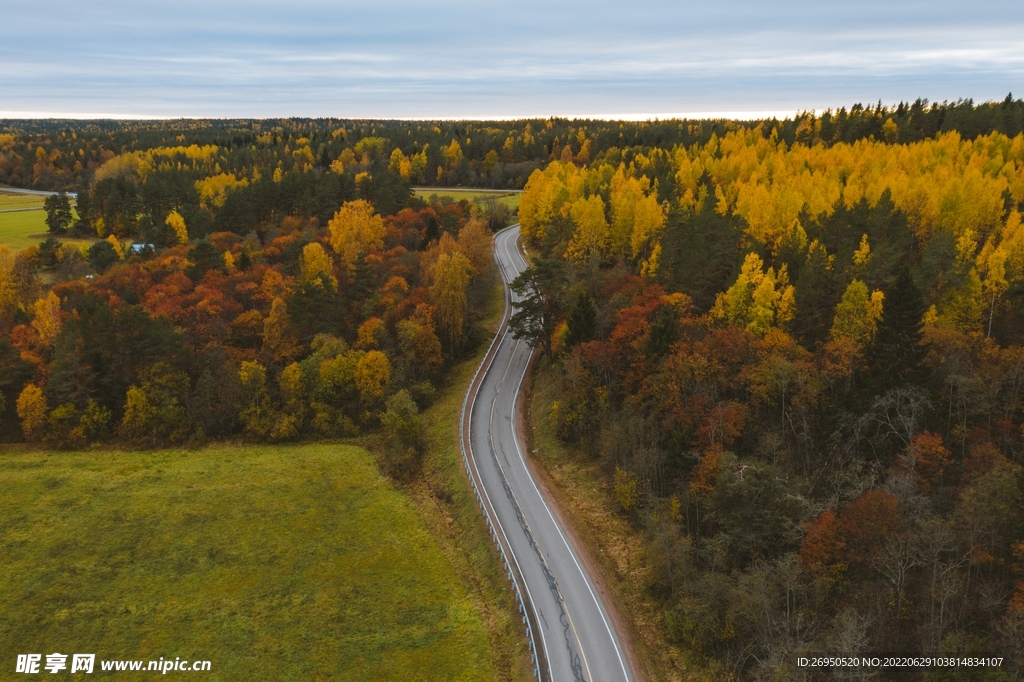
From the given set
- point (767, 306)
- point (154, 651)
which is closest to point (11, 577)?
point (154, 651)

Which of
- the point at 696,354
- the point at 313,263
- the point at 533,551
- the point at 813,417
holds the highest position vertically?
the point at 313,263

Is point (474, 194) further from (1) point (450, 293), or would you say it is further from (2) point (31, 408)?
(2) point (31, 408)

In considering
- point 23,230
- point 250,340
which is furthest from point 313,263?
point 23,230

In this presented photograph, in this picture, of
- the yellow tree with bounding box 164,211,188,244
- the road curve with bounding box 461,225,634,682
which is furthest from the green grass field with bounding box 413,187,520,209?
the road curve with bounding box 461,225,634,682

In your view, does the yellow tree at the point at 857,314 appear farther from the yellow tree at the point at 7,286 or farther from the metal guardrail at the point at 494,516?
the yellow tree at the point at 7,286

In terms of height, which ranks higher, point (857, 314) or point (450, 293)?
point (857, 314)

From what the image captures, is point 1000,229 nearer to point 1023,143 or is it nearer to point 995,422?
point 995,422

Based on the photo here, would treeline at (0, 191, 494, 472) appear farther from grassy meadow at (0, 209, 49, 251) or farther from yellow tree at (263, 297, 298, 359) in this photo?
grassy meadow at (0, 209, 49, 251)
